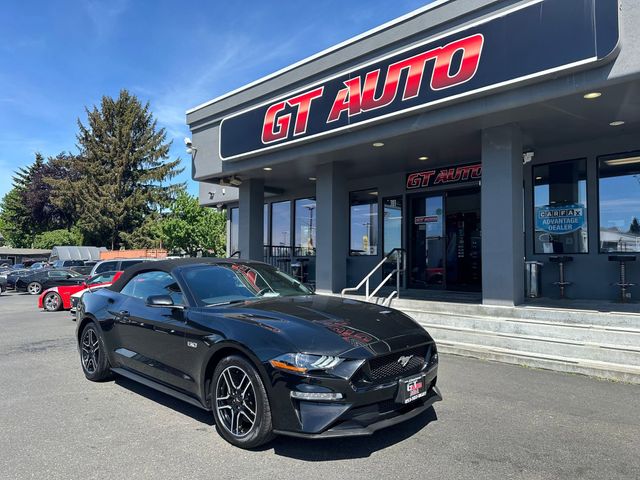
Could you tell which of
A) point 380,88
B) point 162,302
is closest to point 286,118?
point 380,88

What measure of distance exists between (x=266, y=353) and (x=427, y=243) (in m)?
9.92

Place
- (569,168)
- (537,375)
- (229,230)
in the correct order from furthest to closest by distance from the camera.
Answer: (229,230), (569,168), (537,375)

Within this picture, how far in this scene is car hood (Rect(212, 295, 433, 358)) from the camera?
3625 millimetres

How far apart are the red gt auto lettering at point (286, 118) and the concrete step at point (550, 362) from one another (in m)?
5.95

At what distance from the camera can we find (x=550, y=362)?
656cm

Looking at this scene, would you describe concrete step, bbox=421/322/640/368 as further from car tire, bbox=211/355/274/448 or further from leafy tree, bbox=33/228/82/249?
leafy tree, bbox=33/228/82/249

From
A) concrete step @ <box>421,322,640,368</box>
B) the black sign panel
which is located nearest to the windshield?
concrete step @ <box>421,322,640,368</box>

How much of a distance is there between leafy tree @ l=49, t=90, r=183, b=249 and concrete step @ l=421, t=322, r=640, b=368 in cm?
4258

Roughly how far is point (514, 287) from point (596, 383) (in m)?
2.54

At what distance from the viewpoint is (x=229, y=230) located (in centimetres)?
1961

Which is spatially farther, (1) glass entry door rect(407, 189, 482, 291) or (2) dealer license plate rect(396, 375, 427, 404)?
(1) glass entry door rect(407, 189, 482, 291)

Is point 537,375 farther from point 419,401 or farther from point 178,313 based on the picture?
point 178,313

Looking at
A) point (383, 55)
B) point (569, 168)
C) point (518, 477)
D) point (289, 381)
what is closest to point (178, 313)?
point (289, 381)

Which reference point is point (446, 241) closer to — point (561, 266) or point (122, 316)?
point (561, 266)
